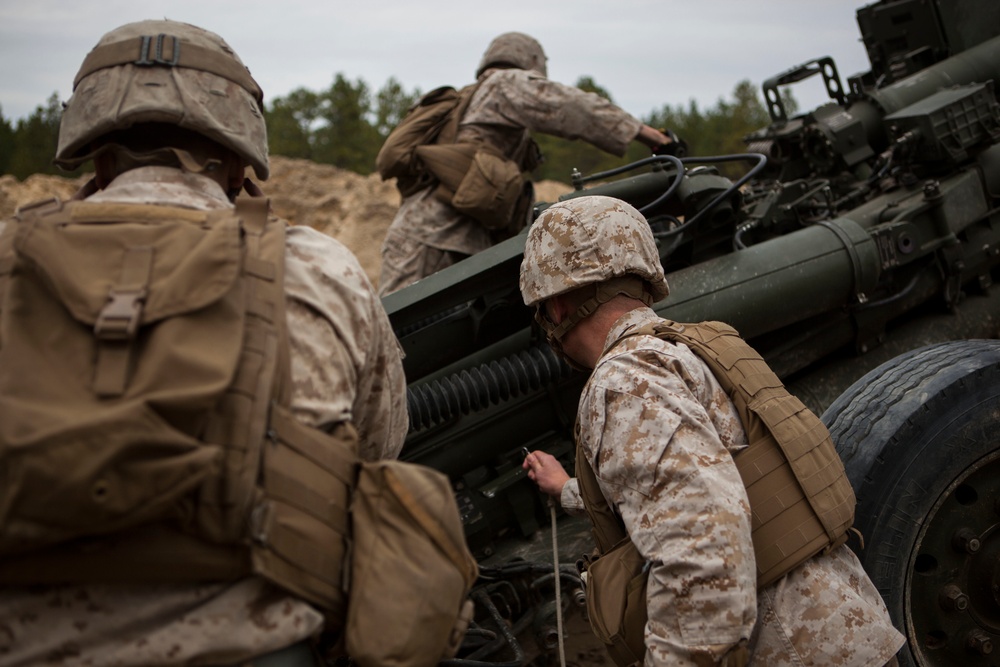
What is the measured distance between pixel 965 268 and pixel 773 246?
3.41ft

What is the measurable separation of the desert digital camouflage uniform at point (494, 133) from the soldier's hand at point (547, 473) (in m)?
2.28

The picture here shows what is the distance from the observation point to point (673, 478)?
6.55ft

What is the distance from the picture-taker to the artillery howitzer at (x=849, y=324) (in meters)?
2.84

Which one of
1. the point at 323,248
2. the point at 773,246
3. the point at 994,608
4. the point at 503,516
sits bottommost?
the point at 994,608

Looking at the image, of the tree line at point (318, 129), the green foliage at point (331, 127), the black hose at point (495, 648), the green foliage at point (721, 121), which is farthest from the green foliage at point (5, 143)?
the black hose at point (495, 648)

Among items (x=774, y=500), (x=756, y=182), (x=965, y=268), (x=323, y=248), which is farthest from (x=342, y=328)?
(x=756, y=182)

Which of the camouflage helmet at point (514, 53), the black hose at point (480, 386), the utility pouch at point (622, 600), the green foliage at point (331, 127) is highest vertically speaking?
the green foliage at point (331, 127)

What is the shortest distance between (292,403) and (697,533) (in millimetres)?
861

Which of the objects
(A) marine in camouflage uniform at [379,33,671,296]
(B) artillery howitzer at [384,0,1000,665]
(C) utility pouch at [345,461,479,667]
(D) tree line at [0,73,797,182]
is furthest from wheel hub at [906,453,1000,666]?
(D) tree line at [0,73,797,182]

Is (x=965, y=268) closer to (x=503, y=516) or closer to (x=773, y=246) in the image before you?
(x=773, y=246)

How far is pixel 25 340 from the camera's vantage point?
150cm

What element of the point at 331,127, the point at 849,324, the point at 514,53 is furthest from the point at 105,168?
the point at 331,127

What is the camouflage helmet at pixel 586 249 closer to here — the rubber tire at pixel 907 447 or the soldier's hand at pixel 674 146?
the rubber tire at pixel 907 447

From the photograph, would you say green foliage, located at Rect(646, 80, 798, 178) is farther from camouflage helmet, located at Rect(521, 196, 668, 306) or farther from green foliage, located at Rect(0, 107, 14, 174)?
camouflage helmet, located at Rect(521, 196, 668, 306)
